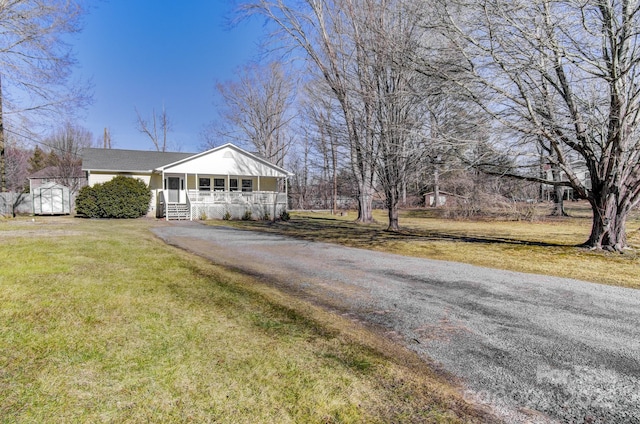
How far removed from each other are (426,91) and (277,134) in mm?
29559

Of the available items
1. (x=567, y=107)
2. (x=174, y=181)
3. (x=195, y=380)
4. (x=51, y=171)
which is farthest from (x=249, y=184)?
(x=51, y=171)

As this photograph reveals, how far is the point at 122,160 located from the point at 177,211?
597 cm

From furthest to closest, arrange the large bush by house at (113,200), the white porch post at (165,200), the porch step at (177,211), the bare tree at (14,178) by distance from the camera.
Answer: the porch step at (177,211)
the white porch post at (165,200)
the bare tree at (14,178)
the large bush by house at (113,200)

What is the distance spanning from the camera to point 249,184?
80.6 feet

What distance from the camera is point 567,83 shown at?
29.1 feet

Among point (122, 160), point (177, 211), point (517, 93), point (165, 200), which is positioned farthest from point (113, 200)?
point (517, 93)

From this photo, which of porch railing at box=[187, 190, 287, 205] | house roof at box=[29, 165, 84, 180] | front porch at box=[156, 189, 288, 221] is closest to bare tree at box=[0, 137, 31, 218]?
house roof at box=[29, 165, 84, 180]

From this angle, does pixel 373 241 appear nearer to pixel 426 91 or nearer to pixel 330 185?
pixel 426 91

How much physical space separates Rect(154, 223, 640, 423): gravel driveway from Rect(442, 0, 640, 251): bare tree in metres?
4.48

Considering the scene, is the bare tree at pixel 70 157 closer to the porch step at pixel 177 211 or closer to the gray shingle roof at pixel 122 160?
the gray shingle roof at pixel 122 160

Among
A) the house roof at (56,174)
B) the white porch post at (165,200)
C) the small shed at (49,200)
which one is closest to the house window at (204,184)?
the white porch post at (165,200)

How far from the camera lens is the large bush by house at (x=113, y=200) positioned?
1894 centimetres

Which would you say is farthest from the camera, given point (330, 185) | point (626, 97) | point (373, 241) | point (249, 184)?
point (330, 185)

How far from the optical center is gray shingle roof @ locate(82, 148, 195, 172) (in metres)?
21.1
